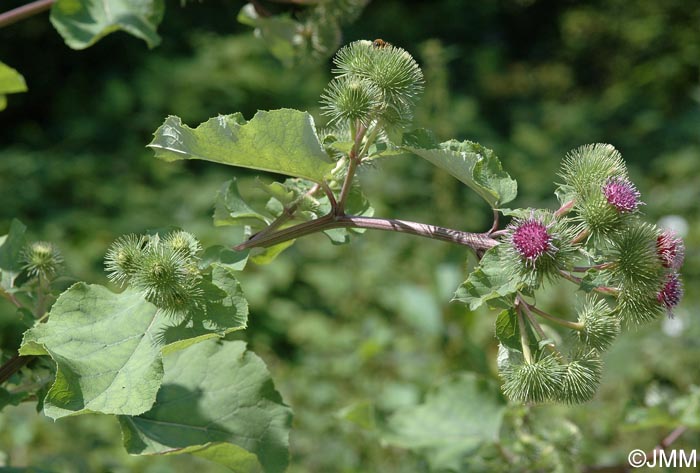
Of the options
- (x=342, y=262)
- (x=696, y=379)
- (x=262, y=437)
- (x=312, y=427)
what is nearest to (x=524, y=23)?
(x=342, y=262)

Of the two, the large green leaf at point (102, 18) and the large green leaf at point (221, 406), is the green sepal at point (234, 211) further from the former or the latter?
the large green leaf at point (102, 18)

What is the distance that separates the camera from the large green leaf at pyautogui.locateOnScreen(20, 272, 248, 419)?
96 centimetres

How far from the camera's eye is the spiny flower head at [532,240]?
0.95 m

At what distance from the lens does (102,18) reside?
1.52m

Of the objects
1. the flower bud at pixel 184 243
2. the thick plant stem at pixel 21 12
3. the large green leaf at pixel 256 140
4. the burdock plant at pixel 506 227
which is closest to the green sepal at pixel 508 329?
the burdock plant at pixel 506 227

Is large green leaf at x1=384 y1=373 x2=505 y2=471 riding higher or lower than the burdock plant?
lower

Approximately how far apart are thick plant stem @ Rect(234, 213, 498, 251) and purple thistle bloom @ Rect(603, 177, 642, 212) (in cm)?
15

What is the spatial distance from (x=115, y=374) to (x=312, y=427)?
8.39 ft

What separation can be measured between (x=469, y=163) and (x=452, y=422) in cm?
115

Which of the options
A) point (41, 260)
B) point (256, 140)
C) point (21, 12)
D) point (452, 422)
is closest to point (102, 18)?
point (21, 12)

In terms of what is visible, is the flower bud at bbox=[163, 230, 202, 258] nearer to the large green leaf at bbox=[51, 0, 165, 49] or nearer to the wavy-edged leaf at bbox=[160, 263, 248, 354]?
the wavy-edged leaf at bbox=[160, 263, 248, 354]

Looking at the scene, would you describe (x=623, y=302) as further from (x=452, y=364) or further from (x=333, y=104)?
(x=452, y=364)

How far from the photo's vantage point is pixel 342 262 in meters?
4.91

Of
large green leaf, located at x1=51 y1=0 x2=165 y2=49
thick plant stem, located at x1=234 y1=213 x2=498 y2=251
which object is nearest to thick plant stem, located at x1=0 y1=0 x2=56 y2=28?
large green leaf, located at x1=51 y1=0 x2=165 y2=49
